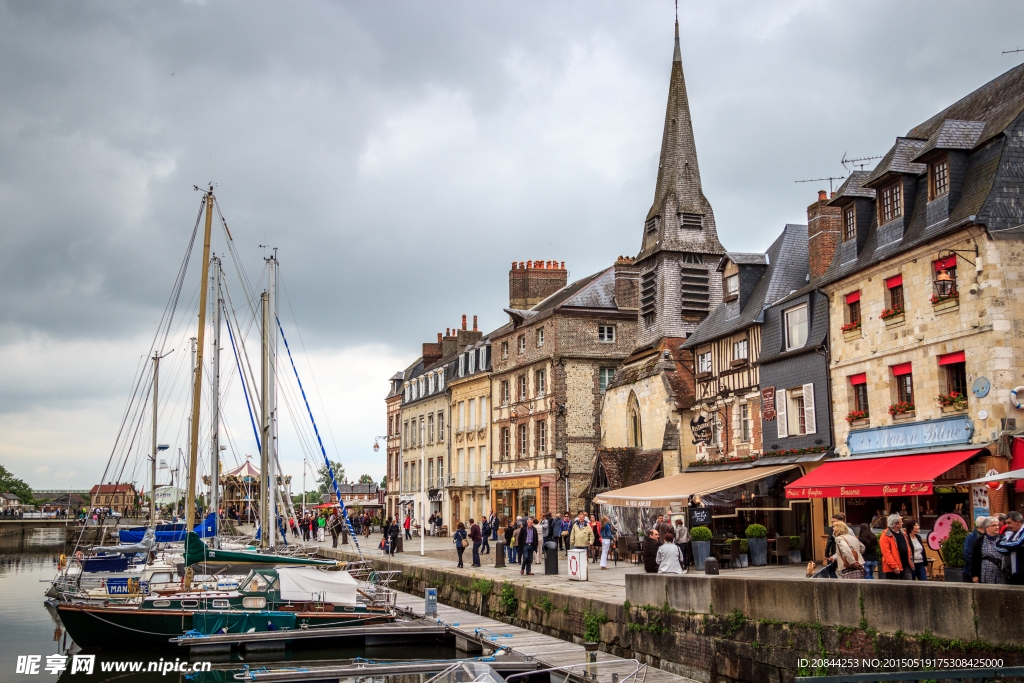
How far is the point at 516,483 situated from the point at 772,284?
16289mm

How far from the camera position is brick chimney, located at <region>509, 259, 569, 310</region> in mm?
41938

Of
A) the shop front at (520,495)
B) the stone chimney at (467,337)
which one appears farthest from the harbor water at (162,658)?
the stone chimney at (467,337)

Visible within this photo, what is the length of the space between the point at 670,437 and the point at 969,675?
18590mm

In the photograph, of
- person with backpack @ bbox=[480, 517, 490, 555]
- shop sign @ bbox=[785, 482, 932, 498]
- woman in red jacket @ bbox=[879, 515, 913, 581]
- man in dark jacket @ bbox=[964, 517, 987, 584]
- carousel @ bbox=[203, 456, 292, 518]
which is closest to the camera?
man in dark jacket @ bbox=[964, 517, 987, 584]

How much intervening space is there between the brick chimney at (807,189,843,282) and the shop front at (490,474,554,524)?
1532cm

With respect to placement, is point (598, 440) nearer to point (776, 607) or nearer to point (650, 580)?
point (650, 580)

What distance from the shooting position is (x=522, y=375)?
36.8m

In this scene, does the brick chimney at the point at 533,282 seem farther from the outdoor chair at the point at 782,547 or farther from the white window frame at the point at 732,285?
the outdoor chair at the point at 782,547

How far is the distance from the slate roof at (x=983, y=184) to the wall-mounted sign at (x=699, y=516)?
5.96 meters

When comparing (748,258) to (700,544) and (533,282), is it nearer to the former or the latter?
(700,544)

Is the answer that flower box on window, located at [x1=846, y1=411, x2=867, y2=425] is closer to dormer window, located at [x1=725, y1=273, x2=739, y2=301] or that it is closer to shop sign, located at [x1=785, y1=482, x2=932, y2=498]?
shop sign, located at [x1=785, y1=482, x2=932, y2=498]

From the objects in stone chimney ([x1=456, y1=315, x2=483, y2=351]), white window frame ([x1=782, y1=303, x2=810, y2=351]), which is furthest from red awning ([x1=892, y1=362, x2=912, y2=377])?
stone chimney ([x1=456, y1=315, x2=483, y2=351])

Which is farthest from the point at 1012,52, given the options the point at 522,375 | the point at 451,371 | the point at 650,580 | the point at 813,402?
the point at 451,371

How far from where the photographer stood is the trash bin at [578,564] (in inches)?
697
